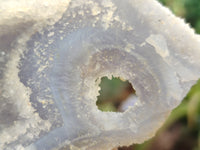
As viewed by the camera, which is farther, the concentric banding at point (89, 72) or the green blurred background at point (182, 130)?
the green blurred background at point (182, 130)

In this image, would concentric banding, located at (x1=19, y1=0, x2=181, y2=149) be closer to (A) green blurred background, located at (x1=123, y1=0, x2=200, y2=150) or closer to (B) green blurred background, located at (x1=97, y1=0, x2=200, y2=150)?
(B) green blurred background, located at (x1=97, y1=0, x2=200, y2=150)

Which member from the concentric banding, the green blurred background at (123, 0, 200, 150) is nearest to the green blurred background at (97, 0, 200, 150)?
the green blurred background at (123, 0, 200, 150)

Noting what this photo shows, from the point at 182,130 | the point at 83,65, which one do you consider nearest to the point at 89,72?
the point at 83,65

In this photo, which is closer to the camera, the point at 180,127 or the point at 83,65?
the point at 83,65

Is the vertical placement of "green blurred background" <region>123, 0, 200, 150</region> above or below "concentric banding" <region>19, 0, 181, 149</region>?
below

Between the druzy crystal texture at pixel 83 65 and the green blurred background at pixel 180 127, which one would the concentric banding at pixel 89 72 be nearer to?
the druzy crystal texture at pixel 83 65

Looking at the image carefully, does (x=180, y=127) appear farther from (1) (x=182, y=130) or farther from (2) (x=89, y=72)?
(2) (x=89, y=72)

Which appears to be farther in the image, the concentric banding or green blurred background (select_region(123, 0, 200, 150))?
green blurred background (select_region(123, 0, 200, 150))

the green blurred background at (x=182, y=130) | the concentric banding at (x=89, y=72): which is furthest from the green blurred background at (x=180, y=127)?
the concentric banding at (x=89, y=72)

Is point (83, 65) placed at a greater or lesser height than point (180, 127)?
greater
